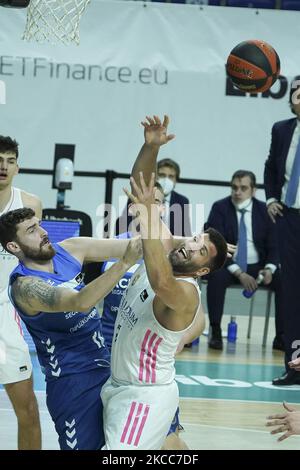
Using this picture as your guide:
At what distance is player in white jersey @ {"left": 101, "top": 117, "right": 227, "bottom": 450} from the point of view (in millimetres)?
4113

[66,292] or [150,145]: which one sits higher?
[150,145]

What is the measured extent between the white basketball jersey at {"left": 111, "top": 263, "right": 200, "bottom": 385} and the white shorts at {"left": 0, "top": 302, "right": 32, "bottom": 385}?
116 cm

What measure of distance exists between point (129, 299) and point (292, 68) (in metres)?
7.68

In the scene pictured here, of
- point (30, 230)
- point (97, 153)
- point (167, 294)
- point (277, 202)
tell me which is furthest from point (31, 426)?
point (97, 153)

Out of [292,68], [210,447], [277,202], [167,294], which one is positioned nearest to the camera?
[167,294]

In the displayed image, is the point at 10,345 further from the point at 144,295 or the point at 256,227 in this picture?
the point at 256,227

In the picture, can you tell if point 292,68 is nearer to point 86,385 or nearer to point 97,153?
point 97,153

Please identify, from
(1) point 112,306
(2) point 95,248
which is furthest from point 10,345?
(2) point 95,248

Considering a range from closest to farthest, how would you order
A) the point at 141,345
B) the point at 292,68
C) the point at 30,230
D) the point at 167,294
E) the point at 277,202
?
1. the point at 167,294
2. the point at 141,345
3. the point at 30,230
4. the point at 277,202
5. the point at 292,68

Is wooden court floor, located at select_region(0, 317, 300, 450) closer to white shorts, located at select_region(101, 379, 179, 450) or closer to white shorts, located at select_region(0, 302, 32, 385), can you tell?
white shorts, located at select_region(0, 302, 32, 385)

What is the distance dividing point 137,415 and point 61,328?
0.59 metres

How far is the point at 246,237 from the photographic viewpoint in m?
9.74

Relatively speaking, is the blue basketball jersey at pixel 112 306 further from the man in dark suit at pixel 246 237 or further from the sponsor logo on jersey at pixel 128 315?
the man in dark suit at pixel 246 237

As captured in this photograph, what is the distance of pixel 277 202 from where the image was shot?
7.75m
